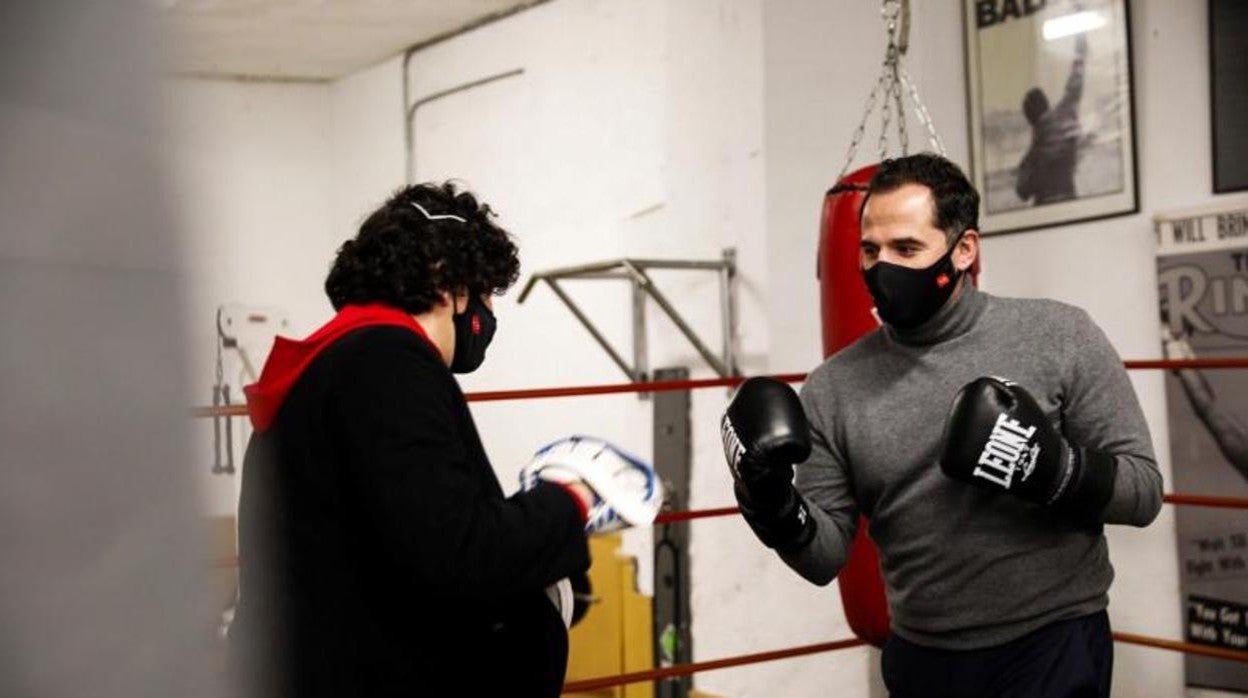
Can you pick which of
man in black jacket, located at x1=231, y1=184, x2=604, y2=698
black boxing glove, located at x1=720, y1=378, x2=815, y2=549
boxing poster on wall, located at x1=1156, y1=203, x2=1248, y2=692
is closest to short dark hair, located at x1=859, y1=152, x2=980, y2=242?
black boxing glove, located at x1=720, y1=378, x2=815, y2=549

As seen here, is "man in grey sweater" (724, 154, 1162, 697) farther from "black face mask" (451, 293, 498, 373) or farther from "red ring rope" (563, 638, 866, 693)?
"red ring rope" (563, 638, 866, 693)

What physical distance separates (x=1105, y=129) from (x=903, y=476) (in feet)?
5.58

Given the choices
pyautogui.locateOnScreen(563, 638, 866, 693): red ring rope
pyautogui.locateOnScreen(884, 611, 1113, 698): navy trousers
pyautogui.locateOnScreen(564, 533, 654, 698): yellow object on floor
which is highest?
pyautogui.locateOnScreen(884, 611, 1113, 698): navy trousers

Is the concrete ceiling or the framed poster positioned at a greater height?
the concrete ceiling

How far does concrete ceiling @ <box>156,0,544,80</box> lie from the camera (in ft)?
16.5

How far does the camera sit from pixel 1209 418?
3.04 m

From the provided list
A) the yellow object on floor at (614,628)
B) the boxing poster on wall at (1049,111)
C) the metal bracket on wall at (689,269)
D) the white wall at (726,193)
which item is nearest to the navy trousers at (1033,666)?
the white wall at (726,193)

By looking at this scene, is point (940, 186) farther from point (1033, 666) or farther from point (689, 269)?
point (689, 269)

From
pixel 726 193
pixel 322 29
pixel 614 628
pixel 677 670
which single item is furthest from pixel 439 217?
pixel 322 29

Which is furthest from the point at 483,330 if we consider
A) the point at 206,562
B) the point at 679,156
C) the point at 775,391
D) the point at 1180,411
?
the point at 679,156

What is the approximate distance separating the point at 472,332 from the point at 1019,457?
2.41ft

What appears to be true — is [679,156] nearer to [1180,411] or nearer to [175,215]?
[1180,411]

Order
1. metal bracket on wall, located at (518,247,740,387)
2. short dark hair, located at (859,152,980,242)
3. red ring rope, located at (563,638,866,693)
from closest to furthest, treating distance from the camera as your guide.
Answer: short dark hair, located at (859,152,980,242) < red ring rope, located at (563,638,866,693) < metal bracket on wall, located at (518,247,740,387)

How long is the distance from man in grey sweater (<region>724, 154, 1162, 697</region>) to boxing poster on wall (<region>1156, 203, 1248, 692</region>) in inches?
48.1
